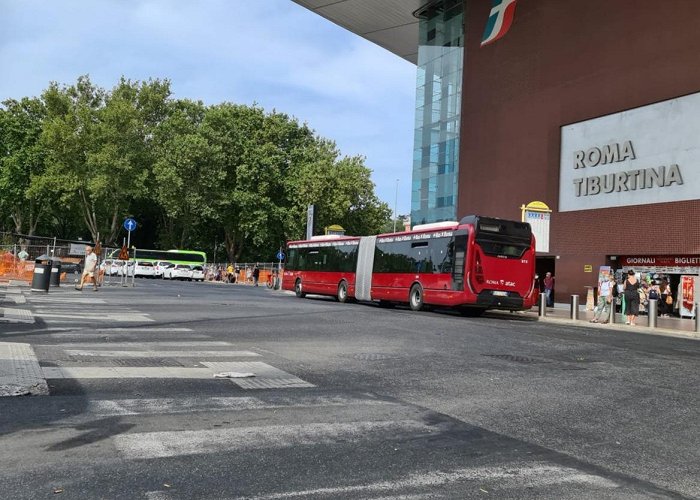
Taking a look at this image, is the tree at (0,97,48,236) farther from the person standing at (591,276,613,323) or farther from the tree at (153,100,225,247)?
the person standing at (591,276,613,323)

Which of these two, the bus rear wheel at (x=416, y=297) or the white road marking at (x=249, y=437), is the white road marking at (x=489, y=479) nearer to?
the white road marking at (x=249, y=437)

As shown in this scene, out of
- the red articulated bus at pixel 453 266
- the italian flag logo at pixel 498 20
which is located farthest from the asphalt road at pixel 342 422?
the italian flag logo at pixel 498 20

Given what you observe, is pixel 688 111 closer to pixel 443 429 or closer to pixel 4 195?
pixel 443 429

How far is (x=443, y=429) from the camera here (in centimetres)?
514

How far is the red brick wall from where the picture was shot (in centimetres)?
2503

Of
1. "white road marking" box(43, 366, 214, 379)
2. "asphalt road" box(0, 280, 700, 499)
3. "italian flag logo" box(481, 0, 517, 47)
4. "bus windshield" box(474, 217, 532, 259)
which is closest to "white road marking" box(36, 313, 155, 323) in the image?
"asphalt road" box(0, 280, 700, 499)

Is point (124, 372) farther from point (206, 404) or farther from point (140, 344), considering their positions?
point (140, 344)

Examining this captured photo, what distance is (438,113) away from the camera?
39594 mm

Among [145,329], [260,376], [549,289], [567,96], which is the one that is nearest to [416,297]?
[549,289]

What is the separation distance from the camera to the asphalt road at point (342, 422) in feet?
12.3

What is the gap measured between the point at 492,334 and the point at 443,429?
28.4 feet

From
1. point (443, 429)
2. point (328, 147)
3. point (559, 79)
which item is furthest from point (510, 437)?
point (328, 147)

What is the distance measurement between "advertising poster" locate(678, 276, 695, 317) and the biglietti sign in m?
3.24

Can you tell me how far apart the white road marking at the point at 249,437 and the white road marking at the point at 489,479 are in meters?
0.93
